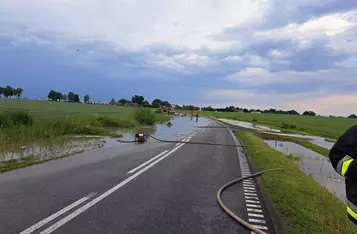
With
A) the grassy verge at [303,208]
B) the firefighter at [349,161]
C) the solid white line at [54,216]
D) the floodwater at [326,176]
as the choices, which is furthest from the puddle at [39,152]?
the firefighter at [349,161]

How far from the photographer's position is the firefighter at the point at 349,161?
8.64ft

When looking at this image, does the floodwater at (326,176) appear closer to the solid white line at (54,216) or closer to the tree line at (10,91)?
the solid white line at (54,216)

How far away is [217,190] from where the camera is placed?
725cm

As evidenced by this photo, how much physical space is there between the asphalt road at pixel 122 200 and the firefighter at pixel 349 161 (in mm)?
2203

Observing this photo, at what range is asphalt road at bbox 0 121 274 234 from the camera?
4594mm

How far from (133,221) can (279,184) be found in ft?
15.5

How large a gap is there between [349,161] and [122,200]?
4.38 m

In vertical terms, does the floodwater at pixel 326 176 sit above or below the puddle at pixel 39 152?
below

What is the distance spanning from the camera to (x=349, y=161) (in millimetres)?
2631

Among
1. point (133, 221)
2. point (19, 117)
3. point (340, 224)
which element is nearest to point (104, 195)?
point (133, 221)

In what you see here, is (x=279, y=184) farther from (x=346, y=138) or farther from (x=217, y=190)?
(x=346, y=138)

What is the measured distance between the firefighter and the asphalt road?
2203 millimetres

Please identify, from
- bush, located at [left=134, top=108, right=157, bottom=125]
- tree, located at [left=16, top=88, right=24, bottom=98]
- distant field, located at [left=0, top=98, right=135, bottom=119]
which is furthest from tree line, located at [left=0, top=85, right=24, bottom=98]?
bush, located at [left=134, top=108, right=157, bottom=125]

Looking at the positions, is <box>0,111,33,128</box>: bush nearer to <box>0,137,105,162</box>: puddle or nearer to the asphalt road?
<box>0,137,105,162</box>: puddle
